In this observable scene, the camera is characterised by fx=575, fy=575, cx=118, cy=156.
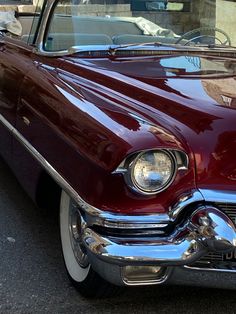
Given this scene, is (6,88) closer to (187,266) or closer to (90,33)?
(90,33)

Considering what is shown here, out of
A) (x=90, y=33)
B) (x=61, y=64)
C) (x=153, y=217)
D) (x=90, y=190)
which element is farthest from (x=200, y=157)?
(x=90, y=33)

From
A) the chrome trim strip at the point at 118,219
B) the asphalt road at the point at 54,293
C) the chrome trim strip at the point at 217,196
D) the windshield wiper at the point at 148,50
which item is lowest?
the asphalt road at the point at 54,293

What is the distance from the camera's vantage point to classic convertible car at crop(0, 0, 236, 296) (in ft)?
7.79

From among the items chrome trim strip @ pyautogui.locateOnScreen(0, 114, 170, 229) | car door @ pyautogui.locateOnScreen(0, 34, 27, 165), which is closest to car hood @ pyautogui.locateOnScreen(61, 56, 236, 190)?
chrome trim strip @ pyautogui.locateOnScreen(0, 114, 170, 229)

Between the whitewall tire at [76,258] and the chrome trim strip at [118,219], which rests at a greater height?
the chrome trim strip at [118,219]

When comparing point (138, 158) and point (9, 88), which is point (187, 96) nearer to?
point (138, 158)

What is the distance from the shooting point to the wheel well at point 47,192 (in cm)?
323

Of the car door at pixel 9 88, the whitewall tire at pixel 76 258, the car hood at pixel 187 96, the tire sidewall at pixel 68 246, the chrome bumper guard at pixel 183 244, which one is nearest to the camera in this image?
the chrome bumper guard at pixel 183 244

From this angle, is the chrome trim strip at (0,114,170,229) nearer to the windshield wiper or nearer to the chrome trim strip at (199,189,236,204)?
the chrome trim strip at (199,189,236,204)

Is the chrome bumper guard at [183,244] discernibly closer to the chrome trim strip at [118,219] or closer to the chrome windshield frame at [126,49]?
the chrome trim strip at [118,219]

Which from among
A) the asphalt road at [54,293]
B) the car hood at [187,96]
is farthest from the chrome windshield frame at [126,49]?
the asphalt road at [54,293]

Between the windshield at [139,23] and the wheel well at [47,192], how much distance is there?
37.2 inches

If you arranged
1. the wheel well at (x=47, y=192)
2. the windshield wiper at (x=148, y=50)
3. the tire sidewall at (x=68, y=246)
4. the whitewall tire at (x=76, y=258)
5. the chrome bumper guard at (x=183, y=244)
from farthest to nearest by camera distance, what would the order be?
1. the windshield wiper at (x=148, y=50)
2. the wheel well at (x=47, y=192)
3. the tire sidewall at (x=68, y=246)
4. the whitewall tire at (x=76, y=258)
5. the chrome bumper guard at (x=183, y=244)

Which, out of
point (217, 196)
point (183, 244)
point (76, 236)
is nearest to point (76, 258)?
point (76, 236)
